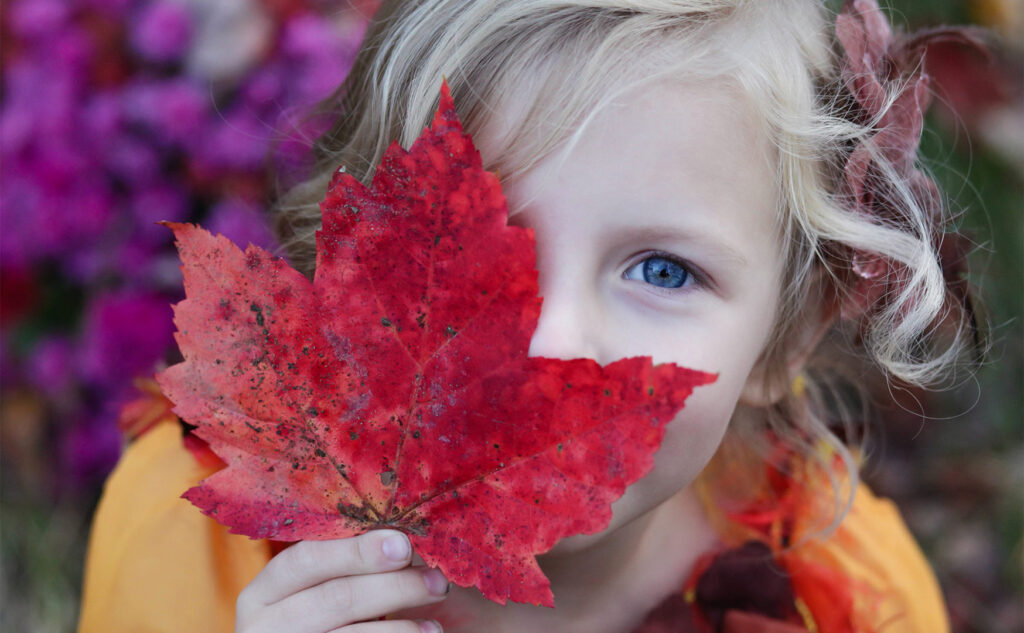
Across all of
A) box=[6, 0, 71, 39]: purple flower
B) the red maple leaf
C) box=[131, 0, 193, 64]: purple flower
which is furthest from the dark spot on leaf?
box=[6, 0, 71, 39]: purple flower

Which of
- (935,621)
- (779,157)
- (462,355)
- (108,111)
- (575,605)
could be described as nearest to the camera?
(462,355)

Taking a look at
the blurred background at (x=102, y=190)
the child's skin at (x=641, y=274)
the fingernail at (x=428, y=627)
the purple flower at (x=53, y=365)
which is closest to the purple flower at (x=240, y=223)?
the blurred background at (x=102, y=190)

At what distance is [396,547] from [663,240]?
0.37m

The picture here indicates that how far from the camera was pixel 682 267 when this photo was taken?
31.9 inches

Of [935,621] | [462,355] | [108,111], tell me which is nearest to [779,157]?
[462,355]

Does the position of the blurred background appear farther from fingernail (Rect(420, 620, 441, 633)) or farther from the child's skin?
fingernail (Rect(420, 620, 441, 633))

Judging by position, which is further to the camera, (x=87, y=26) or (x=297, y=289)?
(x=87, y=26)

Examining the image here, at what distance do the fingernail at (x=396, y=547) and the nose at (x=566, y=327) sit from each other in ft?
0.61

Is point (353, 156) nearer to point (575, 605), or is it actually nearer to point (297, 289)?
point (297, 289)

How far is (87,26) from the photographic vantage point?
62.9 inches

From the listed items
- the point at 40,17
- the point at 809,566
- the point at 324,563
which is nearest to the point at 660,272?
the point at 324,563

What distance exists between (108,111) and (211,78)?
20 cm

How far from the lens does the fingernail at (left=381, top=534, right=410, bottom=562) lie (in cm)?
64

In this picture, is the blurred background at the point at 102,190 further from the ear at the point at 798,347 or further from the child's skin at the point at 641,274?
the child's skin at the point at 641,274
